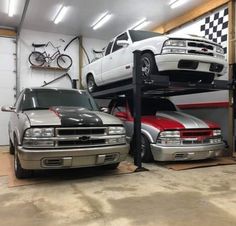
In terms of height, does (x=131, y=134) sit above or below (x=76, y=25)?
below

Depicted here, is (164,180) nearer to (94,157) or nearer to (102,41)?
(94,157)

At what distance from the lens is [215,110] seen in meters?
8.08

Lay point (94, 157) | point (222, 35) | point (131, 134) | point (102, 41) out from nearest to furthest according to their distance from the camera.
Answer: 1. point (94, 157)
2. point (131, 134)
3. point (222, 35)
4. point (102, 41)

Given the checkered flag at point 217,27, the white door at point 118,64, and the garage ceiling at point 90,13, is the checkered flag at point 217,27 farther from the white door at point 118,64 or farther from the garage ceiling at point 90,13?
the white door at point 118,64

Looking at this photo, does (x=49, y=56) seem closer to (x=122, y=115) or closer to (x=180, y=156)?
(x=122, y=115)

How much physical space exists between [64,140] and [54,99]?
1.42 m

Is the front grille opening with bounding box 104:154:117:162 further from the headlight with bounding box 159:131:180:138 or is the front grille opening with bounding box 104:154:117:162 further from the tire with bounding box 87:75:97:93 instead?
the tire with bounding box 87:75:97:93

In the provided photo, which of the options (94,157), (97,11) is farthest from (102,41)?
(94,157)

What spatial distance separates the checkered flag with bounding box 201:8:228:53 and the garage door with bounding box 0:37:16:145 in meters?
6.73

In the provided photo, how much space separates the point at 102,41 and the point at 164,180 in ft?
28.2

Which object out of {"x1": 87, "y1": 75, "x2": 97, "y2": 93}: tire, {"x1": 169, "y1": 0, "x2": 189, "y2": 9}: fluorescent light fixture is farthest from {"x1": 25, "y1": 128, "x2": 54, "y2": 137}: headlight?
{"x1": 169, "y1": 0, "x2": 189, "y2": 9}: fluorescent light fixture

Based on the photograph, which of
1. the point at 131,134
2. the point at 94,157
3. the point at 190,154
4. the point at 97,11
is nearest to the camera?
the point at 94,157

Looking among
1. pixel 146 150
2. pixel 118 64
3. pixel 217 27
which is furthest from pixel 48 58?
pixel 146 150

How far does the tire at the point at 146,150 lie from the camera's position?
5750 mm
